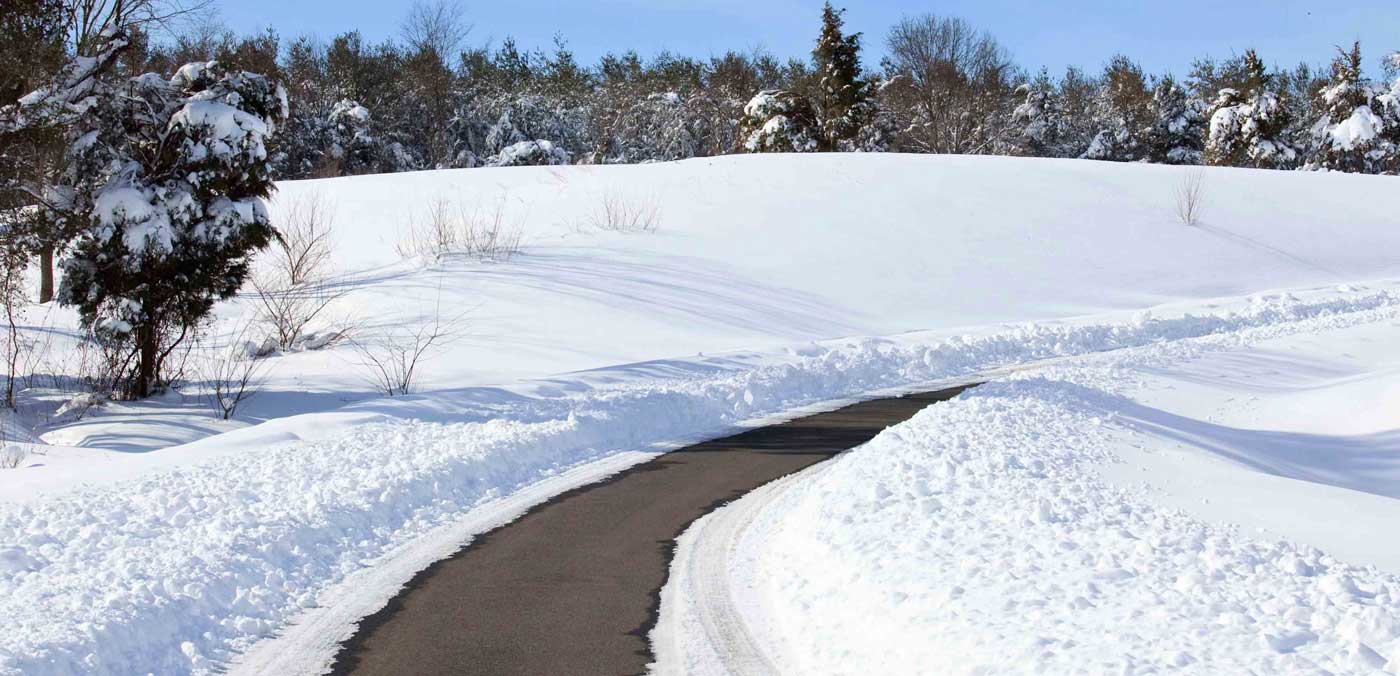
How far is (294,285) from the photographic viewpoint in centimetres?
2336

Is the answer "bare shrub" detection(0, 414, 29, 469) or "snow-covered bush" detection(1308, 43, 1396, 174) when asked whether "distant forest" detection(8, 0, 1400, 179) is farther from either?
"bare shrub" detection(0, 414, 29, 469)

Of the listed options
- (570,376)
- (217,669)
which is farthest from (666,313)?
(217,669)

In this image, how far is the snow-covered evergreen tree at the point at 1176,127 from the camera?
5825 centimetres

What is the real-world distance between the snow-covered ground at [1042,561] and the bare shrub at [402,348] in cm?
826

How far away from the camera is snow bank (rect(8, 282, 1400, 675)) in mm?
5742

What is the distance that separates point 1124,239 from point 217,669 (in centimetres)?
3015

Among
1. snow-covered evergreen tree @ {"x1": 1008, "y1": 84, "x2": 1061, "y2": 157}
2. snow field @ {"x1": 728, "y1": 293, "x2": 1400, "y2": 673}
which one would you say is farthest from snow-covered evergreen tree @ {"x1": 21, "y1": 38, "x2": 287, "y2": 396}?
snow-covered evergreen tree @ {"x1": 1008, "y1": 84, "x2": 1061, "y2": 157}

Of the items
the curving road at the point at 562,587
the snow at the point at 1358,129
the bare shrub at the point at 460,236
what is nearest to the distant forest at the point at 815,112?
the snow at the point at 1358,129

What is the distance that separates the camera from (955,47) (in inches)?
→ 2383

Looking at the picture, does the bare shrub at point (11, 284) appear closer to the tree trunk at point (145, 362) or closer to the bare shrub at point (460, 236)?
the tree trunk at point (145, 362)

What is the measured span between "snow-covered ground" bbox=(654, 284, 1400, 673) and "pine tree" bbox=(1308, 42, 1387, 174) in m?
44.4

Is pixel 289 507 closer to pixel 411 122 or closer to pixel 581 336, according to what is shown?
pixel 581 336

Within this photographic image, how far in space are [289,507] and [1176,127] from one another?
5838 centimetres

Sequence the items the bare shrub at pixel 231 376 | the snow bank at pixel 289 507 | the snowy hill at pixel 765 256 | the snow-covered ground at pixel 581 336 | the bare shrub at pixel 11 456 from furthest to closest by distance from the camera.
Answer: the snowy hill at pixel 765 256, the bare shrub at pixel 231 376, the bare shrub at pixel 11 456, the snow-covered ground at pixel 581 336, the snow bank at pixel 289 507
